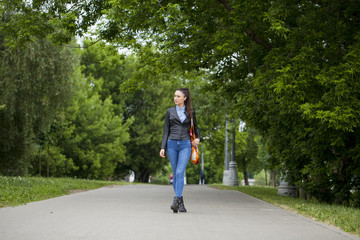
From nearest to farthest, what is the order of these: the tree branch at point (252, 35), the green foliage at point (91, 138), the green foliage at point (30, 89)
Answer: the tree branch at point (252, 35)
the green foliage at point (30, 89)
the green foliage at point (91, 138)

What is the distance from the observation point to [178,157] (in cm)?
836

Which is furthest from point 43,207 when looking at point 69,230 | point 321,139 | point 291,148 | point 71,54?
point 71,54

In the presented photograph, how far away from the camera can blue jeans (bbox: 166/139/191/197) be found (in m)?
8.20

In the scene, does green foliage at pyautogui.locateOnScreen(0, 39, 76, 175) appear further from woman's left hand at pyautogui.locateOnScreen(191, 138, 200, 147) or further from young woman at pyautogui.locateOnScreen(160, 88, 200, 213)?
woman's left hand at pyautogui.locateOnScreen(191, 138, 200, 147)

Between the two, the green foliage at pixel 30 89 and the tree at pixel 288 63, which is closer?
the tree at pixel 288 63

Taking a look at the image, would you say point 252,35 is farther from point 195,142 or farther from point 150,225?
point 150,225

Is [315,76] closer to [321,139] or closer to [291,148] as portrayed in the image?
[321,139]

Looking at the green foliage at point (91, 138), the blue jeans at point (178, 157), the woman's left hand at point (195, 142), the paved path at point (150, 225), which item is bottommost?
the paved path at point (150, 225)

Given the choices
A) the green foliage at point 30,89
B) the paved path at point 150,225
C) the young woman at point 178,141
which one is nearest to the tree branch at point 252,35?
the young woman at point 178,141

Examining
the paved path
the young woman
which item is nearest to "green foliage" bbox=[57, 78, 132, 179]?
the young woman

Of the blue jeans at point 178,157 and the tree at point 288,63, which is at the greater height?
the tree at point 288,63

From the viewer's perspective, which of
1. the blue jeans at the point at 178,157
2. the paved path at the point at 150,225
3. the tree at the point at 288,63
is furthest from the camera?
the tree at the point at 288,63

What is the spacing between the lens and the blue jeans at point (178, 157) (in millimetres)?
8195

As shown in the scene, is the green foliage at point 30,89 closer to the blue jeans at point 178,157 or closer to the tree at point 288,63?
the tree at point 288,63
